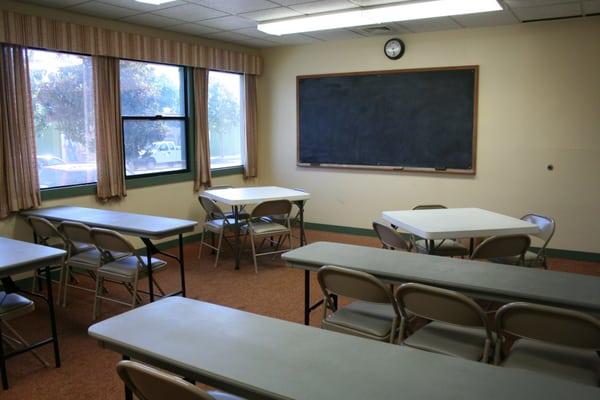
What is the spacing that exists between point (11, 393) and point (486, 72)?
17.8 ft

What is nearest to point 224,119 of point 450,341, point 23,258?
point 23,258

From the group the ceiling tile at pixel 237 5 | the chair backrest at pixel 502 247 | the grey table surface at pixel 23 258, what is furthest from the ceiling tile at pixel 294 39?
the grey table surface at pixel 23 258

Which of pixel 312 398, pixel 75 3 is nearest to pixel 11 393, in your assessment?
pixel 312 398

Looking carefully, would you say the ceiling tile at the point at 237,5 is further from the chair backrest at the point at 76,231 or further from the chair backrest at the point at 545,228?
the chair backrest at the point at 545,228

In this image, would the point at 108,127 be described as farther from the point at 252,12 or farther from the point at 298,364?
the point at 298,364

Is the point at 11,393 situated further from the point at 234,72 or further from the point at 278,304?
the point at 234,72

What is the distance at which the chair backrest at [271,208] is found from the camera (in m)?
5.18

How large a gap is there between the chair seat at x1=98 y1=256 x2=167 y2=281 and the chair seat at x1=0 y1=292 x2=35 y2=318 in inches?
28.3

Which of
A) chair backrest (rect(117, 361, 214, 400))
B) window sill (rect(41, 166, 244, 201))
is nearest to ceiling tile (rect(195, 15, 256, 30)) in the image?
window sill (rect(41, 166, 244, 201))

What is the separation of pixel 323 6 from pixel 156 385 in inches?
163

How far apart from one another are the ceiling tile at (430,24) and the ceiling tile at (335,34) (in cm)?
73

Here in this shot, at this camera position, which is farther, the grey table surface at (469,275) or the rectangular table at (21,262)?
the rectangular table at (21,262)

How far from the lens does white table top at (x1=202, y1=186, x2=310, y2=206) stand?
5.22 meters

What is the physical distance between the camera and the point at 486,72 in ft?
18.7
